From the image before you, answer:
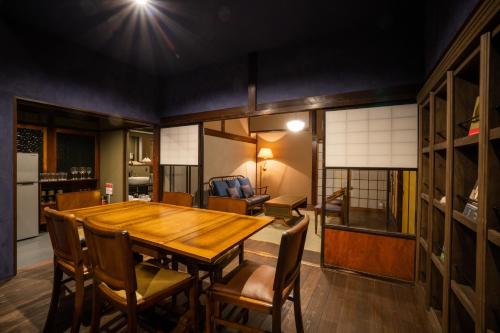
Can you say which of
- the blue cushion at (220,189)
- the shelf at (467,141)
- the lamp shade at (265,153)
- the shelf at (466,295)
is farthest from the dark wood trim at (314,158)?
the shelf at (466,295)

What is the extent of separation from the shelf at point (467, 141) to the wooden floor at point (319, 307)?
55.2 inches

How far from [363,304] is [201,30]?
10.5ft

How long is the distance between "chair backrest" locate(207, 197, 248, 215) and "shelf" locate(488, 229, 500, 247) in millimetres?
1670

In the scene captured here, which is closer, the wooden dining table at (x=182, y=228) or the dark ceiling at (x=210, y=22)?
the wooden dining table at (x=182, y=228)

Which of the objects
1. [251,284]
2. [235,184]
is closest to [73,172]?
[235,184]

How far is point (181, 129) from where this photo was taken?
389 cm

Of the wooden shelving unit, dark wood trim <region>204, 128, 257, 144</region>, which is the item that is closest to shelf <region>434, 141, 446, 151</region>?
the wooden shelving unit

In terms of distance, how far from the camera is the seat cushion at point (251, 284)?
1344 mm

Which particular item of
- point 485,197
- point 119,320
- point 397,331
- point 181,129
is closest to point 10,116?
Answer: point 181,129

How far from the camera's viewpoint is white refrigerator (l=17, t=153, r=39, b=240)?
11.5 feet

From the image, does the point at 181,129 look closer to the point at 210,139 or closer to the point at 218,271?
the point at 210,139

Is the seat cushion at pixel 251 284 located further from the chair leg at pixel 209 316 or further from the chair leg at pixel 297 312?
the chair leg at pixel 297 312

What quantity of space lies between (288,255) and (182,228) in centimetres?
87

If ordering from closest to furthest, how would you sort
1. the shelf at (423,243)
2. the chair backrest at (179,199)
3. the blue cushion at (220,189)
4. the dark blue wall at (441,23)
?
1. the dark blue wall at (441,23)
2. the shelf at (423,243)
3. the chair backrest at (179,199)
4. the blue cushion at (220,189)
